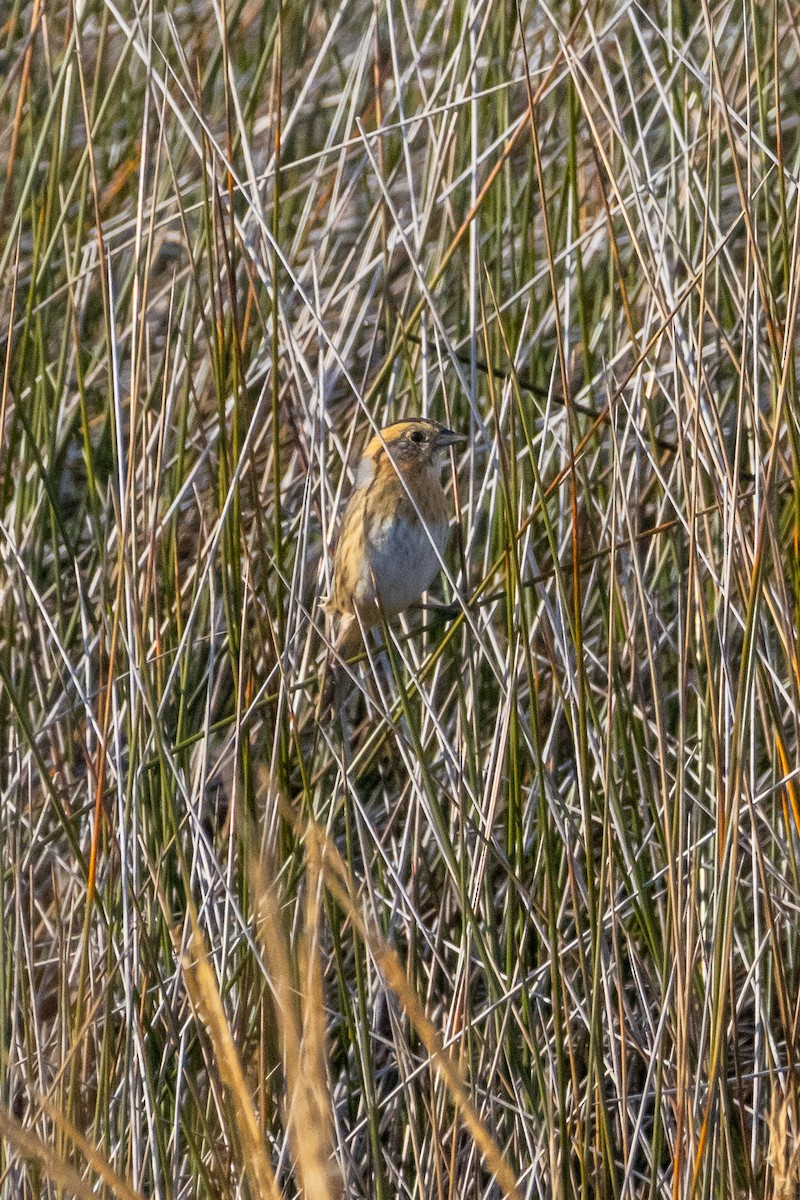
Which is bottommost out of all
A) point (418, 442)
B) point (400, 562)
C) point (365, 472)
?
point (400, 562)

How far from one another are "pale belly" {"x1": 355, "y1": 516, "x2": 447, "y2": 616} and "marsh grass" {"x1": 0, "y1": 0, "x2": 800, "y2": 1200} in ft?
0.51

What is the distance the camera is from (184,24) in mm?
4219

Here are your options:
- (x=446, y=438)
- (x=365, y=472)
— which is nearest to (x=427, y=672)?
(x=446, y=438)

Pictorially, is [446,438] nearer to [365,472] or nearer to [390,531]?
[390,531]

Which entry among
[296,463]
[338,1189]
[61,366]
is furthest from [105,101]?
[338,1189]

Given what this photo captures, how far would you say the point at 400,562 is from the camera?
122 inches

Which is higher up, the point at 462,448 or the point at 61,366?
the point at 61,366

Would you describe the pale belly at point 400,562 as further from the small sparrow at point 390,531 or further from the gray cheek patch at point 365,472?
the gray cheek patch at point 365,472

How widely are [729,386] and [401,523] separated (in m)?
0.82

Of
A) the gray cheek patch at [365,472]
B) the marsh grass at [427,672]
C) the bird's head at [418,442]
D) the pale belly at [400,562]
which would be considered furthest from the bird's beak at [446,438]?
the gray cheek patch at [365,472]

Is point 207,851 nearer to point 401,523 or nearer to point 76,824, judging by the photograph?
point 76,824

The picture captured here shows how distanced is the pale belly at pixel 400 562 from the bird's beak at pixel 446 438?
221 millimetres

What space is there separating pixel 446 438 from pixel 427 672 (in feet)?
1.98

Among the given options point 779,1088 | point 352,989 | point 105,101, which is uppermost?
point 105,101
